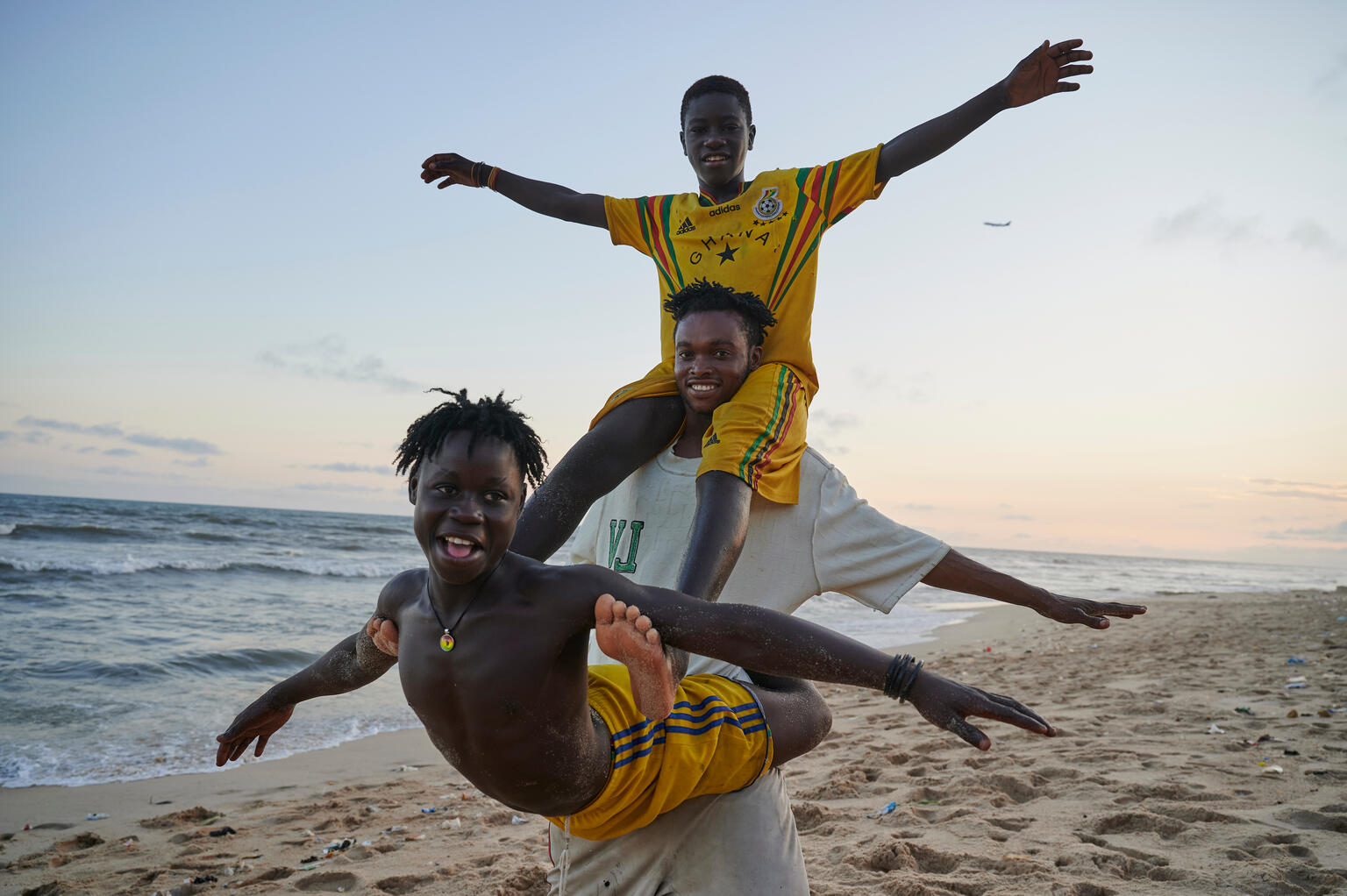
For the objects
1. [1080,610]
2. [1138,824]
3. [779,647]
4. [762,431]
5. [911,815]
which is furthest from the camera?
[911,815]

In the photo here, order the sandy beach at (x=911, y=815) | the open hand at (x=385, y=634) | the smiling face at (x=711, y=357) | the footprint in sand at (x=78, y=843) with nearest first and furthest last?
the open hand at (x=385, y=634) < the smiling face at (x=711, y=357) < the sandy beach at (x=911, y=815) < the footprint in sand at (x=78, y=843)

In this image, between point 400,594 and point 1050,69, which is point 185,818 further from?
point 1050,69

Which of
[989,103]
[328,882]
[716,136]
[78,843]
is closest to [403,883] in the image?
[328,882]

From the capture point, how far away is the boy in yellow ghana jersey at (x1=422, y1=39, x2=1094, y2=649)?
8.39 feet

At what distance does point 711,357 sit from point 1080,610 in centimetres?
145

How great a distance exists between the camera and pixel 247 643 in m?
9.58

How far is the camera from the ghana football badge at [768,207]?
3068mm

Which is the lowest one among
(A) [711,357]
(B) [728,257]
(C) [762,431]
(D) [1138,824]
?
(D) [1138,824]

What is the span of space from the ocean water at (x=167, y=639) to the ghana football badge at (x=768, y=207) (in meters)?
5.46

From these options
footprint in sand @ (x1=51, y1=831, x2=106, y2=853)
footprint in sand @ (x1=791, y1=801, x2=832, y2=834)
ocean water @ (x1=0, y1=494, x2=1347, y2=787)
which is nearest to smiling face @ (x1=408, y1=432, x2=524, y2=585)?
footprint in sand @ (x1=791, y1=801, x2=832, y2=834)

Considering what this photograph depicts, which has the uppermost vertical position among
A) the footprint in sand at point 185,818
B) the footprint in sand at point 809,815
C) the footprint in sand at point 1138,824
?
the footprint in sand at point 1138,824

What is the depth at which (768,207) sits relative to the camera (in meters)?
3.09

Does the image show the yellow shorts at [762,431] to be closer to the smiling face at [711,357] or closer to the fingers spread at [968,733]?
the smiling face at [711,357]

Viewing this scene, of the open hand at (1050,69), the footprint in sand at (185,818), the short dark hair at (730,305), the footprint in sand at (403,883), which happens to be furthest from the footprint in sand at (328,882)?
the open hand at (1050,69)
